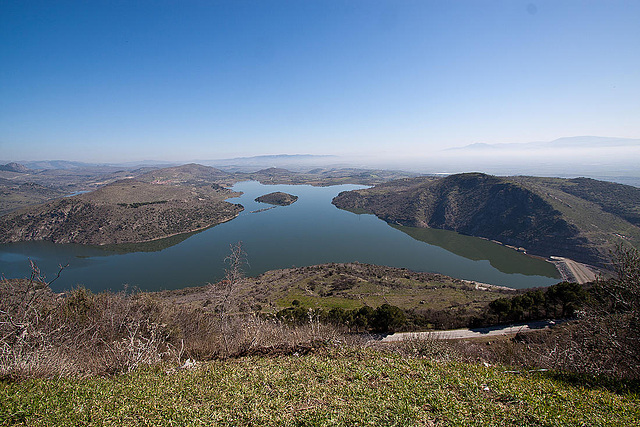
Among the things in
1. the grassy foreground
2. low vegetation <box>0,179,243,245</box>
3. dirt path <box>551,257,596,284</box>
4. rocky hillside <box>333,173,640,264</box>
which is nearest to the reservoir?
dirt path <box>551,257,596,284</box>

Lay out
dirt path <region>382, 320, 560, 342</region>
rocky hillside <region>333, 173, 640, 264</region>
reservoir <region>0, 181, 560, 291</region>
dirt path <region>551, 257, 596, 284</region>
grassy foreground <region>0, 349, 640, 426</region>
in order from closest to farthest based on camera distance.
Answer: grassy foreground <region>0, 349, 640, 426</region>
dirt path <region>382, 320, 560, 342</region>
dirt path <region>551, 257, 596, 284</region>
reservoir <region>0, 181, 560, 291</region>
rocky hillside <region>333, 173, 640, 264</region>

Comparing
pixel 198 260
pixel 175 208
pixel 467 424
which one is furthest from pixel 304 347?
pixel 175 208

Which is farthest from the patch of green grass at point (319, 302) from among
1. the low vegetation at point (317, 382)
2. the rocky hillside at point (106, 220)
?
the rocky hillside at point (106, 220)

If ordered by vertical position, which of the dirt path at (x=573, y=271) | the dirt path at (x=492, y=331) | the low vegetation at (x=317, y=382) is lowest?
the dirt path at (x=573, y=271)

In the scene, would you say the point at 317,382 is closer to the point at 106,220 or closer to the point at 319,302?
the point at 319,302

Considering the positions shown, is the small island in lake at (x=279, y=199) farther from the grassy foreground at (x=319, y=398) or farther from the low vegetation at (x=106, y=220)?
the grassy foreground at (x=319, y=398)

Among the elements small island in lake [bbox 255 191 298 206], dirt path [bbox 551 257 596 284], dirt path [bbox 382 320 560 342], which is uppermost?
small island in lake [bbox 255 191 298 206]

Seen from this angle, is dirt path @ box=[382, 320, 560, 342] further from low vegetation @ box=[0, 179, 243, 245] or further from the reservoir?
low vegetation @ box=[0, 179, 243, 245]
